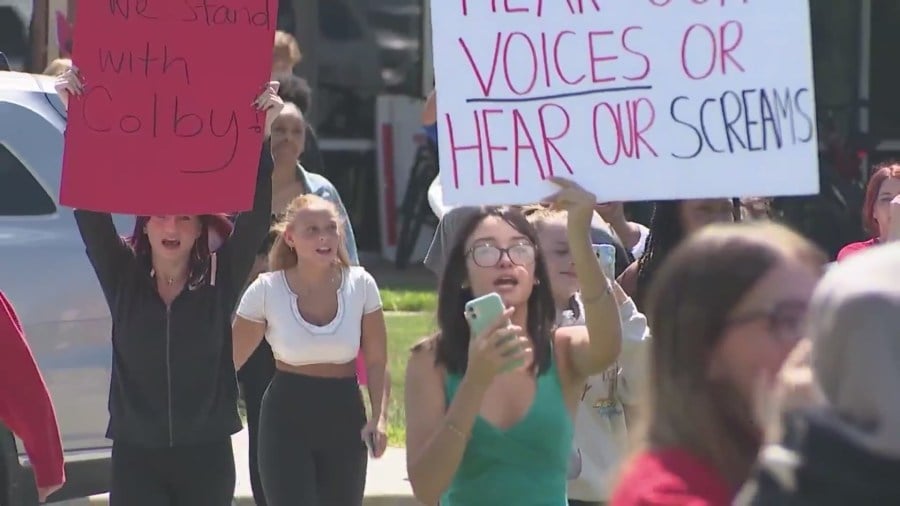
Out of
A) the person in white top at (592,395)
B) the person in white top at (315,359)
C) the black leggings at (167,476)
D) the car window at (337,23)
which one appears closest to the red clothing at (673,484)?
the person in white top at (592,395)

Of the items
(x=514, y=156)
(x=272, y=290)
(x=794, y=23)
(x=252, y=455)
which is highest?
(x=794, y=23)

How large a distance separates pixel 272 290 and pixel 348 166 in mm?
9906

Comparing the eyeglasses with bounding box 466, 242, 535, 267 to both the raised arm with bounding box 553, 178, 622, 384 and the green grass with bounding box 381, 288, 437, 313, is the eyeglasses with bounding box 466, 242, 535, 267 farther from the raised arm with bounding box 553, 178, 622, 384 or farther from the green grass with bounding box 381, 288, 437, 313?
the green grass with bounding box 381, 288, 437, 313

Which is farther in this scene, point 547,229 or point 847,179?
point 847,179

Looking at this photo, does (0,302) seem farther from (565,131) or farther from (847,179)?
(847,179)

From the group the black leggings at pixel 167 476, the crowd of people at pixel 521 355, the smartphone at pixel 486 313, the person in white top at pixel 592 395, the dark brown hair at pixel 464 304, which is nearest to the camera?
the crowd of people at pixel 521 355

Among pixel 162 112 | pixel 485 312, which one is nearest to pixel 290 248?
pixel 162 112

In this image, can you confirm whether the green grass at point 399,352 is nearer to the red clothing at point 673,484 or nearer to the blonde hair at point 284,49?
the blonde hair at point 284,49

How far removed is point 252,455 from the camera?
6527 mm

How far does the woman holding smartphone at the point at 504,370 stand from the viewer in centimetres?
354

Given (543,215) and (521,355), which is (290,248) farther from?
(521,355)

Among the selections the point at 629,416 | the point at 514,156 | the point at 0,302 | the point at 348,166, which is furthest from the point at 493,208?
the point at 348,166

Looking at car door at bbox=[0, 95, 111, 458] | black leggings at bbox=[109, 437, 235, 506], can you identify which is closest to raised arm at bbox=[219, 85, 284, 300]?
black leggings at bbox=[109, 437, 235, 506]

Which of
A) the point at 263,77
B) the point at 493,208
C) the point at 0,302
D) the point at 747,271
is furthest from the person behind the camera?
the point at 263,77
